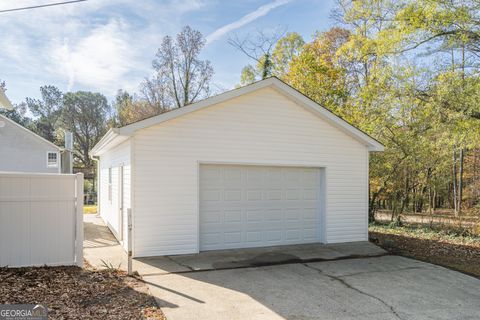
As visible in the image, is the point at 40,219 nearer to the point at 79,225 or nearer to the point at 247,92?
the point at 79,225

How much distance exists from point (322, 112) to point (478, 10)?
5.20m

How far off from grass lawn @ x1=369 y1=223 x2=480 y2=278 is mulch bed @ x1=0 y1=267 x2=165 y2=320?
21.3 feet

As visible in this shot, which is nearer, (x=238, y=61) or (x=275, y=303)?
(x=275, y=303)

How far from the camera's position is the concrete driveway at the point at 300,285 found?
4652mm

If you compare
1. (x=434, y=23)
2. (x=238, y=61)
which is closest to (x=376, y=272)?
(x=434, y=23)

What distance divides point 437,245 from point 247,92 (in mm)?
7134

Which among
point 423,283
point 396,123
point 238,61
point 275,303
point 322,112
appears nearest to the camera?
point 275,303

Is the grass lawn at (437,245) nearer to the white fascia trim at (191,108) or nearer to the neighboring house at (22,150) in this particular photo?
the white fascia trim at (191,108)

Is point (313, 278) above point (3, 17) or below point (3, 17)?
below

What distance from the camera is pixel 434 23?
9648 mm

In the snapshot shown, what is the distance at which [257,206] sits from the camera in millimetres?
8789

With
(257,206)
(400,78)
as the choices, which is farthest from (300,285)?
(400,78)

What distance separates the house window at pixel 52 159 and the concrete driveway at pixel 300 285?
1702 centimetres

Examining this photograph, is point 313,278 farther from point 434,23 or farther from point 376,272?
point 434,23
